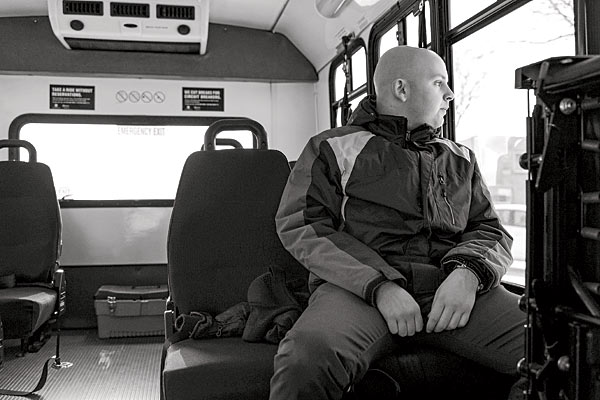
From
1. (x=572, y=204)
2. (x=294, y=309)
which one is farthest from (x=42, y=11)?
(x=572, y=204)

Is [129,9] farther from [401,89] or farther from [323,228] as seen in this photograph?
[323,228]

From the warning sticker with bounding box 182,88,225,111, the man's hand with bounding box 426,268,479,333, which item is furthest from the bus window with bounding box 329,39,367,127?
the man's hand with bounding box 426,268,479,333

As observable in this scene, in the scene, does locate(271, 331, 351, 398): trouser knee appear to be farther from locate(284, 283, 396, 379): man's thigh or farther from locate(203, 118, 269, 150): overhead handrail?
locate(203, 118, 269, 150): overhead handrail

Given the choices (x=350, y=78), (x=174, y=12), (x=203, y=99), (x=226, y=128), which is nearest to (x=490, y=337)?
(x=226, y=128)

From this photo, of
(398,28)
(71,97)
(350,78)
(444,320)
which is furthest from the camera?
(71,97)

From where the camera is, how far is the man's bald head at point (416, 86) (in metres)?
2.10

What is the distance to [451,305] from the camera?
171 centimetres

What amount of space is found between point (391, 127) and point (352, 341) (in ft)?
2.60

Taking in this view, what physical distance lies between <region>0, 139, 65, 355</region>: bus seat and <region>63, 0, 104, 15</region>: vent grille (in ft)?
3.91

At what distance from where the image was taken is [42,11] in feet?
16.5

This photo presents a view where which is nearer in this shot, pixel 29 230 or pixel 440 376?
pixel 440 376

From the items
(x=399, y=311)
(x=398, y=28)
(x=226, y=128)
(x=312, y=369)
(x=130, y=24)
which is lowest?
(x=312, y=369)

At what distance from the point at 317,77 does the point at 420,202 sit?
377 cm

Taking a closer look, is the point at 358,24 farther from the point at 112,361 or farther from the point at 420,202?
the point at 112,361
